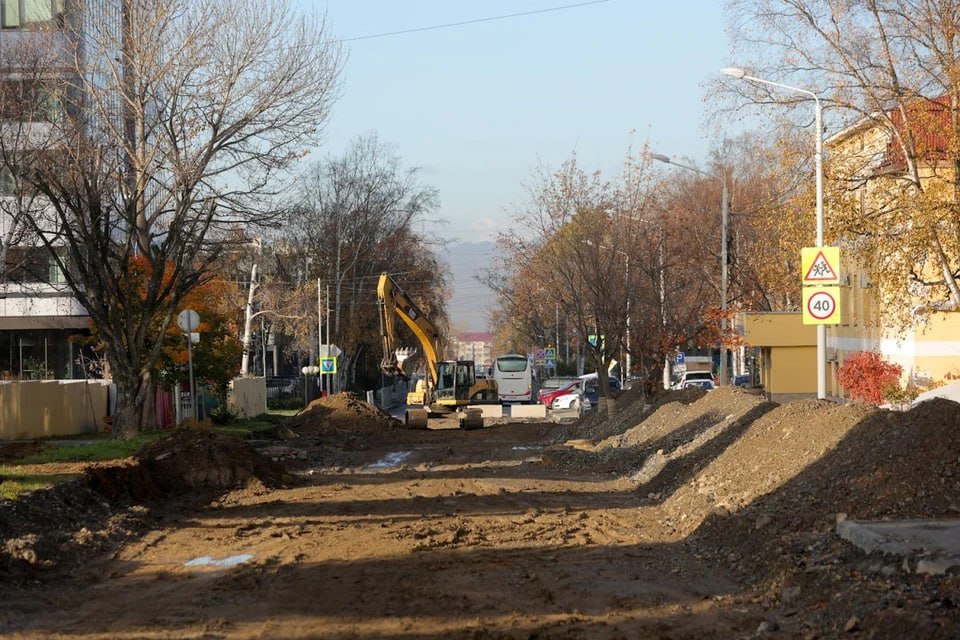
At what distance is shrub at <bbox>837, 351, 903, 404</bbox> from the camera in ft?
107

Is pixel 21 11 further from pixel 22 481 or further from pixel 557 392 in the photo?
pixel 22 481

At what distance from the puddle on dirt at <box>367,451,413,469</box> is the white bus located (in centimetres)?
3286

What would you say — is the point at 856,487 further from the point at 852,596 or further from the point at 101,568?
the point at 101,568

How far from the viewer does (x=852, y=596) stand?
27.8 ft

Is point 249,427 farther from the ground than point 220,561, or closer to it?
closer to it

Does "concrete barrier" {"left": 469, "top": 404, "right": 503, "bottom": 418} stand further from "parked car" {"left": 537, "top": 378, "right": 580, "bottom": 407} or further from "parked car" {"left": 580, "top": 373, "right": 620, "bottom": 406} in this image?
"parked car" {"left": 537, "top": 378, "right": 580, "bottom": 407}

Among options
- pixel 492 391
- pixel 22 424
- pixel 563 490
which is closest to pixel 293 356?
pixel 492 391

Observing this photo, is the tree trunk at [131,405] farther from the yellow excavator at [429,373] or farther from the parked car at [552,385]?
the parked car at [552,385]

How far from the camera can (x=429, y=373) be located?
147 feet

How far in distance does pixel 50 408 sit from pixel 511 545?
22.1 metres

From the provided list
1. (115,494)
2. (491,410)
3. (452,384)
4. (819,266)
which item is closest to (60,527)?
(115,494)

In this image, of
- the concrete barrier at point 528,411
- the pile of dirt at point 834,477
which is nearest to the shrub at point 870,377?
the concrete barrier at point 528,411

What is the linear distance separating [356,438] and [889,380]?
1580cm

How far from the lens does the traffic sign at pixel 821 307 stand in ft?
66.1
